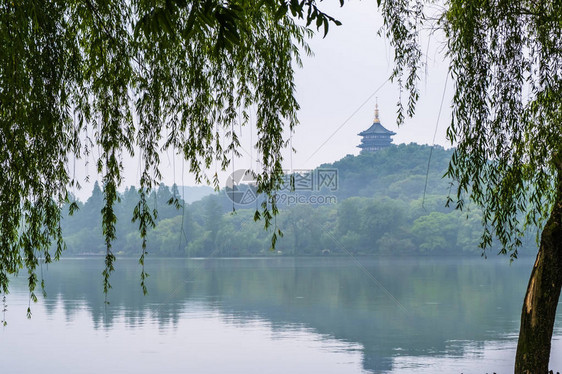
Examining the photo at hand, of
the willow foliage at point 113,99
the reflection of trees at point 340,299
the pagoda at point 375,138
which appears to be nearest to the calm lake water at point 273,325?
the reflection of trees at point 340,299

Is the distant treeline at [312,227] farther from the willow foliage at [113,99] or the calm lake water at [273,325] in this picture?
the willow foliage at [113,99]

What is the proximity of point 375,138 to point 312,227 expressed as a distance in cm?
2396

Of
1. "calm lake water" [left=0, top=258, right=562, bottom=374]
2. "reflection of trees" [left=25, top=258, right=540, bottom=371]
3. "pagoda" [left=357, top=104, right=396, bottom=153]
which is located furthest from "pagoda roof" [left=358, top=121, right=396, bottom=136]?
"calm lake water" [left=0, top=258, right=562, bottom=374]

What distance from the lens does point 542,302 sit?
5727 millimetres

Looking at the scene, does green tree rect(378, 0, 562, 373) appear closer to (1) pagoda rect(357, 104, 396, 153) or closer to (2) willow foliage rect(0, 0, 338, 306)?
(2) willow foliage rect(0, 0, 338, 306)

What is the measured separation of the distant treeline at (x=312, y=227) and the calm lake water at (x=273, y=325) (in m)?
12.7

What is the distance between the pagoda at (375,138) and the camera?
79875 millimetres

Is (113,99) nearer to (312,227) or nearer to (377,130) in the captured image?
(312,227)

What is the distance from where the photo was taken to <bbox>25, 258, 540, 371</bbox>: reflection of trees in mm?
22156

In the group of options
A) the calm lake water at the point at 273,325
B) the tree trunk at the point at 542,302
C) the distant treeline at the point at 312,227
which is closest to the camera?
the tree trunk at the point at 542,302

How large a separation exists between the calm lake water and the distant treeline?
12.7 meters

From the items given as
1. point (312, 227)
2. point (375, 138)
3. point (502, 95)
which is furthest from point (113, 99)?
point (375, 138)

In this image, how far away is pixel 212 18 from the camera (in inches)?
102

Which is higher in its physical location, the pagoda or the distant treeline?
the pagoda
